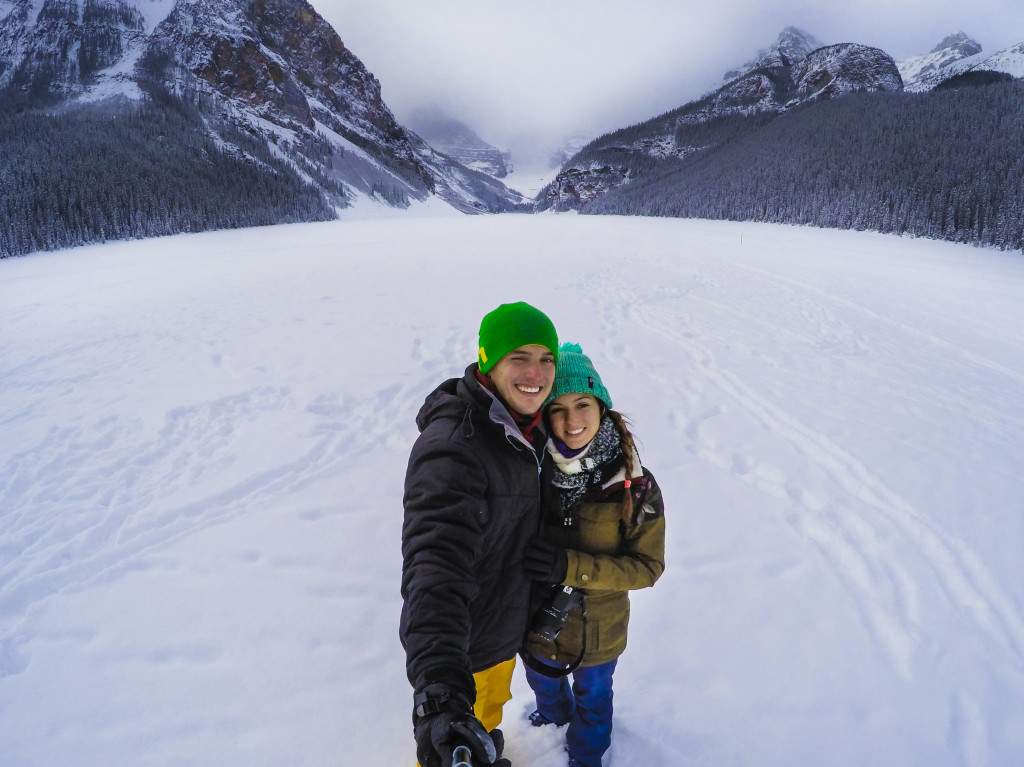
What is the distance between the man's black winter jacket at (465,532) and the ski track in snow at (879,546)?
2.74 meters

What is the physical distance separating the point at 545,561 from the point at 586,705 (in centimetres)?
103

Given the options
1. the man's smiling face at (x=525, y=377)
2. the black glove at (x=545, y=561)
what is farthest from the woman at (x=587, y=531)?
the man's smiling face at (x=525, y=377)

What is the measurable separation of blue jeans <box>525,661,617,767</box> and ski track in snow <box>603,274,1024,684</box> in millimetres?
1972

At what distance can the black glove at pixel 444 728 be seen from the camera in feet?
3.98

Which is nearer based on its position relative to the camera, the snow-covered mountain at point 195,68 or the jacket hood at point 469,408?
the jacket hood at point 469,408

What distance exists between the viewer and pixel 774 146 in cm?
8444

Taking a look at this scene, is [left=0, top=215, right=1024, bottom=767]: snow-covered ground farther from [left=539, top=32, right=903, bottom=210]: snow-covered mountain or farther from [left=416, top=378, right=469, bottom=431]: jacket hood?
[left=539, top=32, right=903, bottom=210]: snow-covered mountain

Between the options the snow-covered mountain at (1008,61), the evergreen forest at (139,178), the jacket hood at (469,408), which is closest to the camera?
the jacket hood at (469,408)

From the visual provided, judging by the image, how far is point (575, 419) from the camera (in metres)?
1.71

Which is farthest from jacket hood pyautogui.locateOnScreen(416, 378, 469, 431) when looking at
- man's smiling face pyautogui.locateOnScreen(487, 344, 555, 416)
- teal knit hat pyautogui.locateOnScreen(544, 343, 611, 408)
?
teal knit hat pyautogui.locateOnScreen(544, 343, 611, 408)

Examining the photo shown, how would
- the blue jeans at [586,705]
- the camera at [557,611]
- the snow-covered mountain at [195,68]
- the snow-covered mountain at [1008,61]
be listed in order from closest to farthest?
the camera at [557,611] → the blue jeans at [586,705] → the snow-covered mountain at [195,68] → the snow-covered mountain at [1008,61]

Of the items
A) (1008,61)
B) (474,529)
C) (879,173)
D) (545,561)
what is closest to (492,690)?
(545,561)

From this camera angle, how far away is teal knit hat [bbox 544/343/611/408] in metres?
1.75

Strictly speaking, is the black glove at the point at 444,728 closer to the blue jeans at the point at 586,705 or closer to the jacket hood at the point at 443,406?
the jacket hood at the point at 443,406
